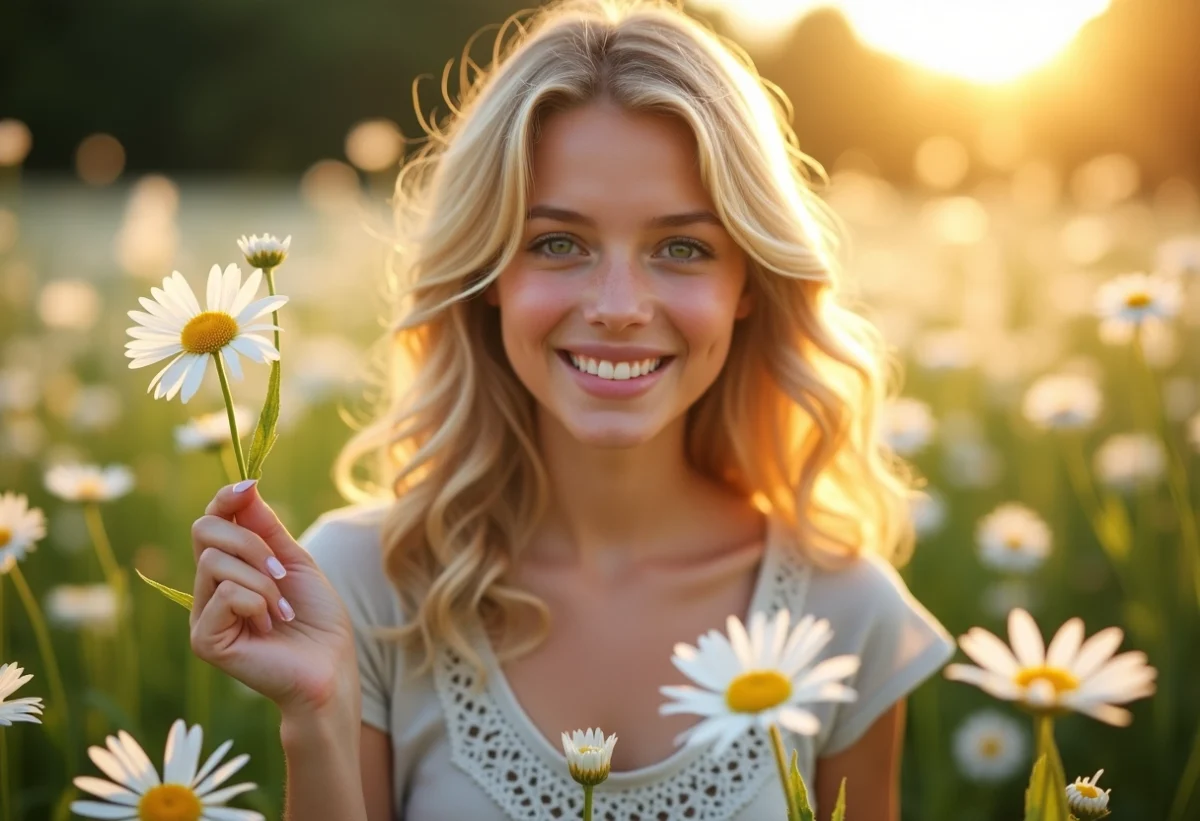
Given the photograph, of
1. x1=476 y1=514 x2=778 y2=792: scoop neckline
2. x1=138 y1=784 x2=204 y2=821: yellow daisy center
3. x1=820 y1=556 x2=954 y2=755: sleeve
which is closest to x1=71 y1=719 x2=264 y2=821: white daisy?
x1=138 y1=784 x2=204 y2=821: yellow daisy center

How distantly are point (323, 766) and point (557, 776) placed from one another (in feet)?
1.43

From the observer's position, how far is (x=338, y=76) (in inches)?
879

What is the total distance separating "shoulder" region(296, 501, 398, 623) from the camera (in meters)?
1.65

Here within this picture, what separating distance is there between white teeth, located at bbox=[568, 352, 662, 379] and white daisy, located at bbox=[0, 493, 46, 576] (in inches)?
26.0

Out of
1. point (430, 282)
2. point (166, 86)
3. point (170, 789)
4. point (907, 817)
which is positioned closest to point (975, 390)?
point (907, 817)

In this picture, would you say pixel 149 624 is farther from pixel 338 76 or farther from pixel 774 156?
pixel 338 76

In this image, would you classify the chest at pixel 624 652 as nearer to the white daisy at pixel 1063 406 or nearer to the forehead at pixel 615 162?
the forehead at pixel 615 162

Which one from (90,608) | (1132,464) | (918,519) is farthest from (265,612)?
(1132,464)

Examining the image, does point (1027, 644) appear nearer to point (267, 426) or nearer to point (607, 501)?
point (267, 426)

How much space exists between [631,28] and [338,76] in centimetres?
2209

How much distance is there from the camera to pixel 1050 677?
89 cm

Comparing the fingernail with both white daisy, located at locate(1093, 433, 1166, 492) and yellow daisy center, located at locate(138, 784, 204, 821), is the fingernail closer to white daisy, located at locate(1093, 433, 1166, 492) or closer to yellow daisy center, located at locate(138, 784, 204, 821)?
yellow daisy center, located at locate(138, 784, 204, 821)

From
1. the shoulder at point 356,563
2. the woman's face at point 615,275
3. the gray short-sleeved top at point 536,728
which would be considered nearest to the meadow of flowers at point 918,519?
the gray short-sleeved top at point 536,728

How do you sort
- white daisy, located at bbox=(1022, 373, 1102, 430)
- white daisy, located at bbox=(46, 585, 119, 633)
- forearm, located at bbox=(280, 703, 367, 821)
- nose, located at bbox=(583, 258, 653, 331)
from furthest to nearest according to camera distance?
white daisy, located at bbox=(1022, 373, 1102, 430), white daisy, located at bbox=(46, 585, 119, 633), nose, located at bbox=(583, 258, 653, 331), forearm, located at bbox=(280, 703, 367, 821)
